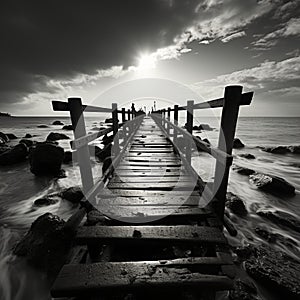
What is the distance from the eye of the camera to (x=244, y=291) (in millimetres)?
2912

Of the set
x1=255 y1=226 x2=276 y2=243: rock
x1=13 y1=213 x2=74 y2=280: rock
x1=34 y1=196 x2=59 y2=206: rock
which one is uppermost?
x1=13 y1=213 x2=74 y2=280: rock

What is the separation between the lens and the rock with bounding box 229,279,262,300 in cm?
281

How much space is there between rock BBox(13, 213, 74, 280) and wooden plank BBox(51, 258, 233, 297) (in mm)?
1483

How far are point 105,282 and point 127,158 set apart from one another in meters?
4.53

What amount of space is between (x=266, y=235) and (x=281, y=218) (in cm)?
103

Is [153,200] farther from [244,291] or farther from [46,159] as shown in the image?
[46,159]

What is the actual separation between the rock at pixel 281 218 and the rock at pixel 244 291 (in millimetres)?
2693

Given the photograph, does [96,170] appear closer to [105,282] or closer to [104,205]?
[104,205]

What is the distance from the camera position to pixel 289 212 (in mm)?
5660

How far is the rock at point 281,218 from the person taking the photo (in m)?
4.90

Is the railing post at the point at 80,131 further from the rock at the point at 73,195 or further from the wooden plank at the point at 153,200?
the rock at the point at 73,195

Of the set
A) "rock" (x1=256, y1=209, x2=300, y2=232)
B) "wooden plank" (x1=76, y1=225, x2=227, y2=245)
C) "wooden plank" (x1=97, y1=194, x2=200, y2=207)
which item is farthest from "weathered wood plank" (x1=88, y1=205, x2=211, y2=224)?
"rock" (x1=256, y1=209, x2=300, y2=232)

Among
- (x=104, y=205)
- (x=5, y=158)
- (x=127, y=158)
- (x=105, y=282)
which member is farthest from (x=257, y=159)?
(x=5, y=158)

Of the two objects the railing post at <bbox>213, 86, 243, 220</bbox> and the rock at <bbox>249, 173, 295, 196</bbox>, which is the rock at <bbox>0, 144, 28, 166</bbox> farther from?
the rock at <bbox>249, 173, 295, 196</bbox>
